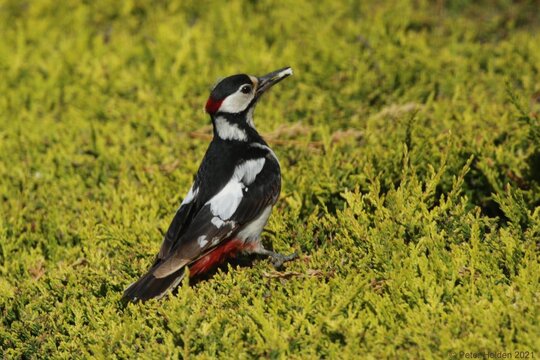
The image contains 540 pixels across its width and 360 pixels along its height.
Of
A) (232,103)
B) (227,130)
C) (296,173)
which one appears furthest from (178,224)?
(296,173)

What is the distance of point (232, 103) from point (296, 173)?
0.81 meters

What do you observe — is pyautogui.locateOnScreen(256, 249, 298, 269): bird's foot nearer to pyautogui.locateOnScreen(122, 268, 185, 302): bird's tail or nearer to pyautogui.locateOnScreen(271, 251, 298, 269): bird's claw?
pyautogui.locateOnScreen(271, 251, 298, 269): bird's claw

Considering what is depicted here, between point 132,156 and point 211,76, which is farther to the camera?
point 211,76

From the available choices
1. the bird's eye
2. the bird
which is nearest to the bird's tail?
the bird

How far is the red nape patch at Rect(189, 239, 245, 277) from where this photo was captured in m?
4.95

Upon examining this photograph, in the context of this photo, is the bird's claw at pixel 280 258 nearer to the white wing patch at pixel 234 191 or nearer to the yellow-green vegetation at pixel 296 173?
the yellow-green vegetation at pixel 296 173

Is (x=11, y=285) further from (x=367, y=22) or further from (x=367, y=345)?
(x=367, y=22)

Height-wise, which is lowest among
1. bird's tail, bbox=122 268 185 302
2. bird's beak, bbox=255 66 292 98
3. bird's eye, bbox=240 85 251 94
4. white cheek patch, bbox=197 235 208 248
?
bird's tail, bbox=122 268 185 302

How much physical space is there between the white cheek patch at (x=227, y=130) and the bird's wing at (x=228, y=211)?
1.25 feet

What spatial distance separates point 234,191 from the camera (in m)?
5.12

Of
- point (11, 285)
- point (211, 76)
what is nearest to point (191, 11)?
point (211, 76)

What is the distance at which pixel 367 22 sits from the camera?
8.44 meters

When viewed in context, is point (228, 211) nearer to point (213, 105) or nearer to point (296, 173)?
point (213, 105)

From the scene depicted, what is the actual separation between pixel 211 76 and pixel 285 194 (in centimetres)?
259
